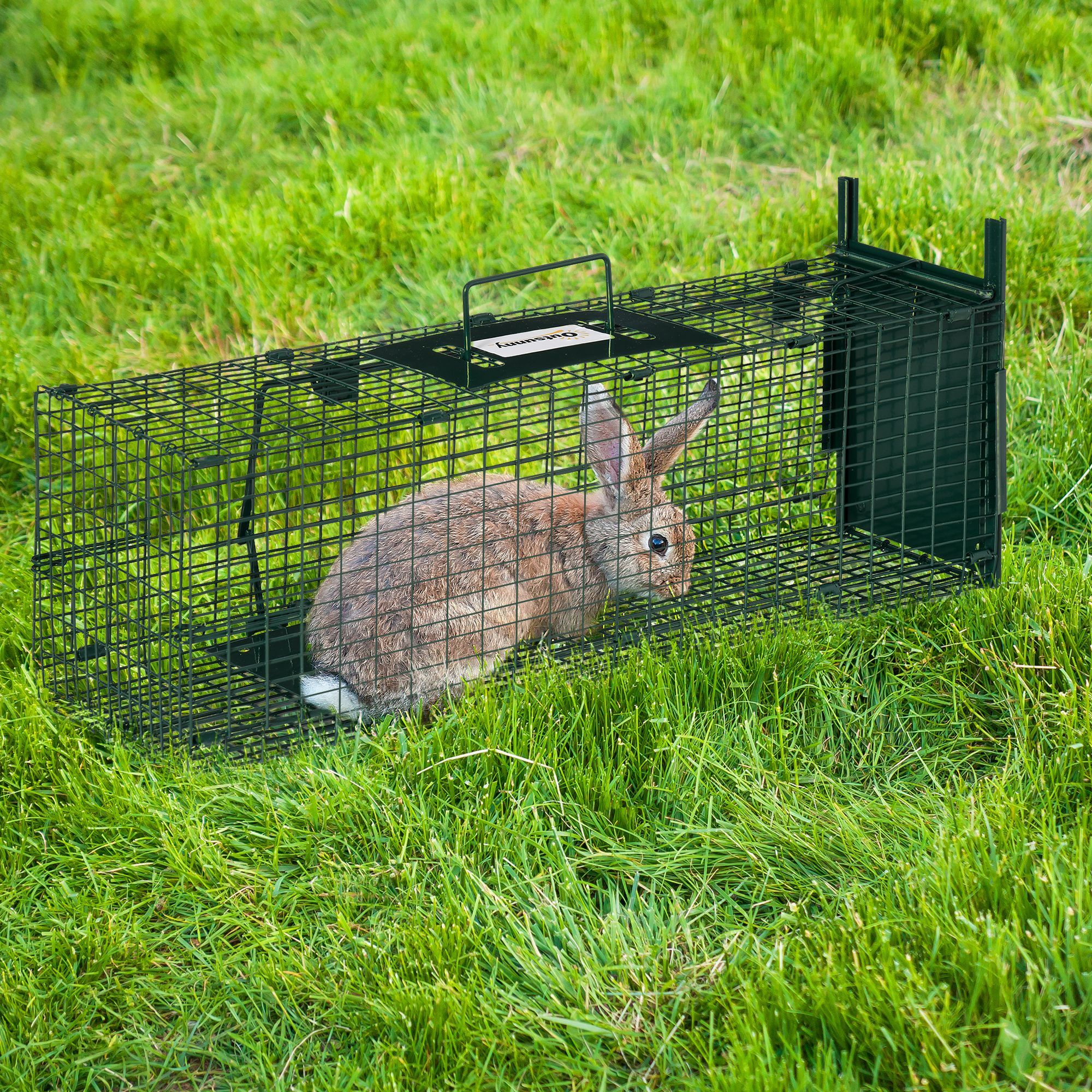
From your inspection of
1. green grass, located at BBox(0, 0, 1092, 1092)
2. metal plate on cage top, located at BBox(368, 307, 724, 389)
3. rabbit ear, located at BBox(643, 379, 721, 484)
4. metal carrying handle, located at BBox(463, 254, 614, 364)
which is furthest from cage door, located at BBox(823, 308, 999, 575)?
metal carrying handle, located at BBox(463, 254, 614, 364)

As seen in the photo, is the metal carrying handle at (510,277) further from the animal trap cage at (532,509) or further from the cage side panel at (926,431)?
the cage side panel at (926,431)

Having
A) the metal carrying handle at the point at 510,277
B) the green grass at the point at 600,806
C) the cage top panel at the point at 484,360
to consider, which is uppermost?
the metal carrying handle at the point at 510,277

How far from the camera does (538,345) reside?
3553mm

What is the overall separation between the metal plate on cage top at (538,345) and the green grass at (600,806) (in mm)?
794

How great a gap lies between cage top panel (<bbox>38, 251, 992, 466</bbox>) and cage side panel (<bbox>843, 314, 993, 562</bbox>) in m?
0.11

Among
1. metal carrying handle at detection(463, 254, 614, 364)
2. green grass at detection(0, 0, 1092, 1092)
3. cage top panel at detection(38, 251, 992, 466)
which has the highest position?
metal carrying handle at detection(463, 254, 614, 364)

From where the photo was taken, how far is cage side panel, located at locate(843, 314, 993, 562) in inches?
153

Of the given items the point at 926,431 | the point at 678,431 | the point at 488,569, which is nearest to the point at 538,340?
the point at 678,431

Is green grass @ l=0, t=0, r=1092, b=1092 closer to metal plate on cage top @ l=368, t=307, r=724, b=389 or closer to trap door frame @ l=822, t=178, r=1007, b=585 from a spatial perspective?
trap door frame @ l=822, t=178, r=1007, b=585

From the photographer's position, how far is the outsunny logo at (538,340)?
3502 millimetres

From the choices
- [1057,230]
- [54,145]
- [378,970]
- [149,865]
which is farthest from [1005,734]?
[54,145]

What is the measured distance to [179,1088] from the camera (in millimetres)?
2604

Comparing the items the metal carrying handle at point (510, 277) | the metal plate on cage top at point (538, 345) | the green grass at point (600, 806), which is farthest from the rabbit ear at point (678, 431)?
the green grass at point (600, 806)

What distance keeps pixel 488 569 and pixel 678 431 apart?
0.69 metres
